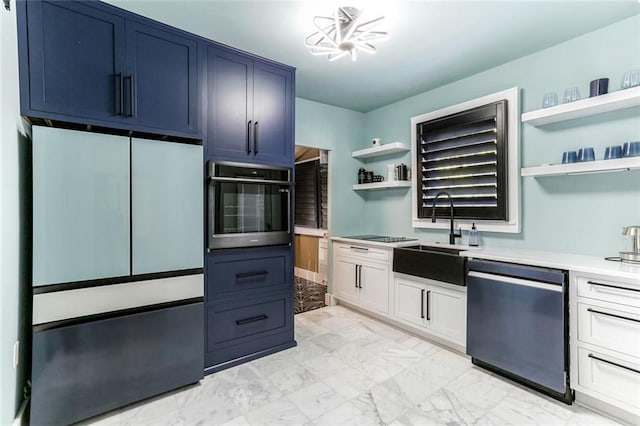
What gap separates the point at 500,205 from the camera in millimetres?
2904

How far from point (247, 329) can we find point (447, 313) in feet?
5.89

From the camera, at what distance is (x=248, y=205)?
2.57m

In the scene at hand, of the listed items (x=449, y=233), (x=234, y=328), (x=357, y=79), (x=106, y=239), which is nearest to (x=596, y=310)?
(x=449, y=233)

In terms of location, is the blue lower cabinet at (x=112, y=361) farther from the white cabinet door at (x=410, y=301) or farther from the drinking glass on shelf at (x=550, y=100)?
the drinking glass on shelf at (x=550, y=100)

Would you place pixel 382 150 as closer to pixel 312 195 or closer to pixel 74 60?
pixel 312 195

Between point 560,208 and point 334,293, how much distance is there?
2.68m

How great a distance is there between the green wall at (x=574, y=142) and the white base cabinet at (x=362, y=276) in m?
1.11

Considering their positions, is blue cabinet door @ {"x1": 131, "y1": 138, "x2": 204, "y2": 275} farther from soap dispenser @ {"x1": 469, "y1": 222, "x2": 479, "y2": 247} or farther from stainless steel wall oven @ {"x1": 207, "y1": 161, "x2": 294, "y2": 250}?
soap dispenser @ {"x1": 469, "y1": 222, "x2": 479, "y2": 247}

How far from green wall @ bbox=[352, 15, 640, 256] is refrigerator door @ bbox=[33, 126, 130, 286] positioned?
10.6 ft

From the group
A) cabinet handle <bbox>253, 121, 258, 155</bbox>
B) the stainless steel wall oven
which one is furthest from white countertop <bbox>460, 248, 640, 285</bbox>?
cabinet handle <bbox>253, 121, 258, 155</bbox>

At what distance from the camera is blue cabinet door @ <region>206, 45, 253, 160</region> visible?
2.39 m

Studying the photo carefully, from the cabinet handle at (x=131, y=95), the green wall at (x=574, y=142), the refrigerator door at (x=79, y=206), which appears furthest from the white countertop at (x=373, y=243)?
the cabinet handle at (x=131, y=95)

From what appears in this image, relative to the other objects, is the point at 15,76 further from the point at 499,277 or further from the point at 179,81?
the point at 499,277

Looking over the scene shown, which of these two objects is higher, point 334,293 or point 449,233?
point 449,233
